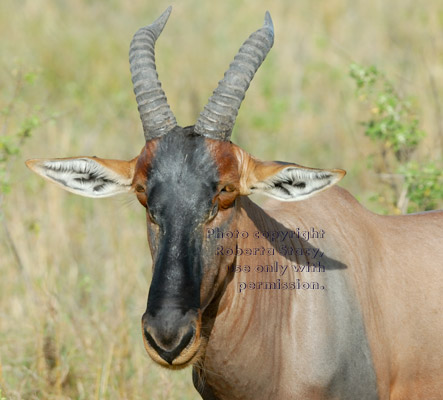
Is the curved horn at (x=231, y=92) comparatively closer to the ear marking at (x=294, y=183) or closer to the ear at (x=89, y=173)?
the ear marking at (x=294, y=183)

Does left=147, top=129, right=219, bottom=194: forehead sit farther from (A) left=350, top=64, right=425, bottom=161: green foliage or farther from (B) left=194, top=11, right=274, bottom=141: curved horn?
(A) left=350, top=64, right=425, bottom=161: green foliage

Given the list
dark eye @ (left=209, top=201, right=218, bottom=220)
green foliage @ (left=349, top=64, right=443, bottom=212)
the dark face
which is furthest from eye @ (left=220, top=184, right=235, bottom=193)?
green foliage @ (left=349, top=64, right=443, bottom=212)

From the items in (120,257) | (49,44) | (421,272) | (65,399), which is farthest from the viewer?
(49,44)

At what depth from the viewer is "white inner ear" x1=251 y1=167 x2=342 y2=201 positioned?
4695mm

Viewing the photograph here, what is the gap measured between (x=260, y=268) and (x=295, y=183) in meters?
0.66

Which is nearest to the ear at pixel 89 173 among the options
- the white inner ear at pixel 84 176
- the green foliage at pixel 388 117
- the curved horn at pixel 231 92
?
the white inner ear at pixel 84 176

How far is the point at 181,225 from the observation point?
4441 mm

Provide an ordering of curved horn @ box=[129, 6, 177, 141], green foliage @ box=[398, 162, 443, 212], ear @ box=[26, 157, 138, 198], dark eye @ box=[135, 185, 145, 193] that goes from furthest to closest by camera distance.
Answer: green foliage @ box=[398, 162, 443, 212] < ear @ box=[26, 157, 138, 198] < curved horn @ box=[129, 6, 177, 141] < dark eye @ box=[135, 185, 145, 193]

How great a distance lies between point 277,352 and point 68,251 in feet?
15.4

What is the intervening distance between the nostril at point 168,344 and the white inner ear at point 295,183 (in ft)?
3.65

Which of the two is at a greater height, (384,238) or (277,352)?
(384,238)

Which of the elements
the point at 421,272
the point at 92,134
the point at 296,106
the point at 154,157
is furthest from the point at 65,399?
the point at 296,106

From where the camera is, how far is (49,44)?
14680mm

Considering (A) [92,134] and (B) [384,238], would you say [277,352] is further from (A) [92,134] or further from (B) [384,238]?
(A) [92,134]
